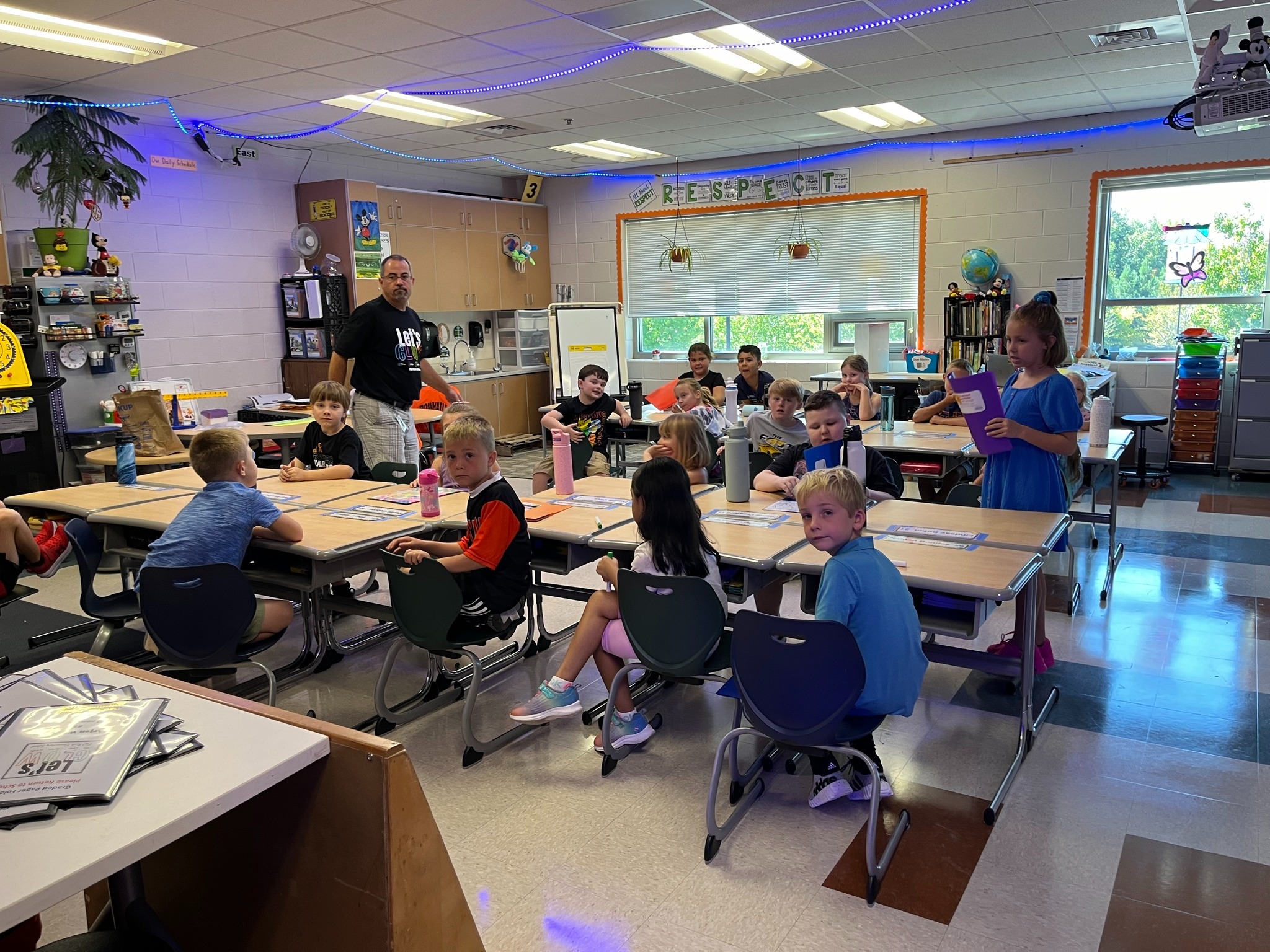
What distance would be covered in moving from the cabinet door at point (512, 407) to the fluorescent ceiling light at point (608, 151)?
2466 millimetres

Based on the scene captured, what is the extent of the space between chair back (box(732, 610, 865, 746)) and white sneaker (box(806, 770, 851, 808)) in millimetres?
441

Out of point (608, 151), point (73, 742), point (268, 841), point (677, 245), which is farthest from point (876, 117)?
point (73, 742)

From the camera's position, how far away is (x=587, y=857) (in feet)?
7.94

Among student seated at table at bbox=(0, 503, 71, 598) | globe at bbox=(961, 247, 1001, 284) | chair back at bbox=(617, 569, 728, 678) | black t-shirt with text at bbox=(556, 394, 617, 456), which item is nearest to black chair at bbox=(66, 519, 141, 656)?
student seated at table at bbox=(0, 503, 71, 598)

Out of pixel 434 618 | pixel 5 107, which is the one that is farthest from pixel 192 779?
pixel 5 107

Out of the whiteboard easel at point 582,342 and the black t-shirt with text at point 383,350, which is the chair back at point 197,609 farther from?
the whiteboard easel at point 582,342

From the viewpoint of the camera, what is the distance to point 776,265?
30.3 ft

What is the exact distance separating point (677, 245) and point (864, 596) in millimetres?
7969

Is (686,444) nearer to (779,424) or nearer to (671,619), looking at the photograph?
(779,424)

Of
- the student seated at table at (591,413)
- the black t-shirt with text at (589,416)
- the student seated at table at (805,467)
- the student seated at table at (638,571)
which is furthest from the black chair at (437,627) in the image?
the black t-shirt with text at (589,416)

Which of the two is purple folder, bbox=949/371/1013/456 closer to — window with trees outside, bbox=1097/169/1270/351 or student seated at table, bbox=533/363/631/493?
student seated at table, bbox=533/363/631/493

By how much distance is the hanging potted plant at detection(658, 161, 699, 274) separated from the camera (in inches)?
377

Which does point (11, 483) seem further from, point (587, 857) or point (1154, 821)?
point (1154, 821)

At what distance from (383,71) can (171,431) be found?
8.43ft
